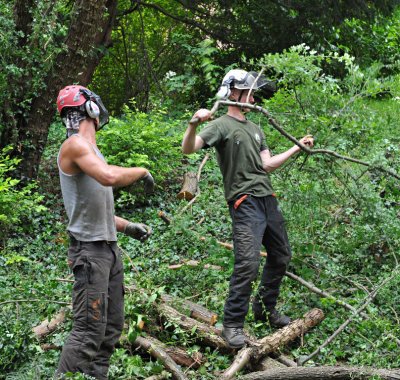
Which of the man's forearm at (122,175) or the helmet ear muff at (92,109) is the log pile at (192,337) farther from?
the helmet ear muff at (92,109)

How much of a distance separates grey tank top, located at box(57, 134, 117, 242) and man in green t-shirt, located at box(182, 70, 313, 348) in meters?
Answer: 1.04

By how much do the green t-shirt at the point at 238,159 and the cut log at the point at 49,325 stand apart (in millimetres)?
1840

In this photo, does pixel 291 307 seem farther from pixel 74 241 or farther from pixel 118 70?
pixel 118 70

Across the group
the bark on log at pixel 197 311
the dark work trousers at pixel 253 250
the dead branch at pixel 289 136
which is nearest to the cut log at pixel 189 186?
the bark on log at pixel 197 311

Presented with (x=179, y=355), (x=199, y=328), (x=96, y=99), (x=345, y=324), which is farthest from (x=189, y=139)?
(x=345, y=324)

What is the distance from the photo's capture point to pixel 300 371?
3.77m

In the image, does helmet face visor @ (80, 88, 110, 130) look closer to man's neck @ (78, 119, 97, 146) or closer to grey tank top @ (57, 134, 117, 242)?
man's neck @ (78, 119, 97, 146)

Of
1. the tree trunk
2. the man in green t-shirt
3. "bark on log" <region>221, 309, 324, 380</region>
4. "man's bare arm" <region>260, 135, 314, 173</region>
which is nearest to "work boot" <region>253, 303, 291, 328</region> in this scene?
the man in green t-shirt

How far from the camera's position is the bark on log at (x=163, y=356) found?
3.85 m

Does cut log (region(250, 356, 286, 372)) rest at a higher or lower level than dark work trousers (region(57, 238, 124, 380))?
lower

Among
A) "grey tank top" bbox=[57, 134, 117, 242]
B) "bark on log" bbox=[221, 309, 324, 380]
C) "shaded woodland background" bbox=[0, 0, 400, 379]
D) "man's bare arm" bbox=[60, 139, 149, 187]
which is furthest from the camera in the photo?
"shaded woodland background" bbox=[0, 0, 400, 379]

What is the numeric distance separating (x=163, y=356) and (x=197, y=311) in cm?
89

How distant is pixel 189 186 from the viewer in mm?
7855

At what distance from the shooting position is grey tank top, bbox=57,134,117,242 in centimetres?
334
